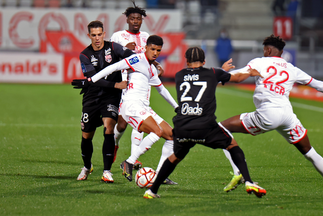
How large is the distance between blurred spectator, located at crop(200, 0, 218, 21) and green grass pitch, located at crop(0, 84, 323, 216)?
1625cm

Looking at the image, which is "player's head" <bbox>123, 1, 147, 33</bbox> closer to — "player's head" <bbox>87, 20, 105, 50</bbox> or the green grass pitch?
"player's head" <bbox>87, 20, 105, 50</bbox>

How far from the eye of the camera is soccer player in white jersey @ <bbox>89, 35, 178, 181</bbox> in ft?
17.5

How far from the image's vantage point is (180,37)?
22469 millimetres

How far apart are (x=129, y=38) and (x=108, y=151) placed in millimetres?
2038

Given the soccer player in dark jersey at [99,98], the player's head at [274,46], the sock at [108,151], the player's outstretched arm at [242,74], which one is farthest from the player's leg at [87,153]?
the player's head at [274,46]

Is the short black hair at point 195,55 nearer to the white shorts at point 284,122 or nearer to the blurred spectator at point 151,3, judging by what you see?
the white shorts at point 284,122

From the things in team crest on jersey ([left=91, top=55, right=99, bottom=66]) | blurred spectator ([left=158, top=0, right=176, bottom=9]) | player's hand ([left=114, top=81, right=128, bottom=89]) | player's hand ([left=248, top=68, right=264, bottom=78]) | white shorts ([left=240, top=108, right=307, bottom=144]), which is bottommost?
white shorts ([left=240, top=108, right=307, bottom=144])

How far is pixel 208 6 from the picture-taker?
26.3 meters

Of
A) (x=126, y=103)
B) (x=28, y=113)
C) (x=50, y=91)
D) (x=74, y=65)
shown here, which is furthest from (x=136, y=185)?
(x=74, y=65)

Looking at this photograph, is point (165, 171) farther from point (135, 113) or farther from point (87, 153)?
point (87, 153)

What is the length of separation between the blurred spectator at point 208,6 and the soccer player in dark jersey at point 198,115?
71.0ft

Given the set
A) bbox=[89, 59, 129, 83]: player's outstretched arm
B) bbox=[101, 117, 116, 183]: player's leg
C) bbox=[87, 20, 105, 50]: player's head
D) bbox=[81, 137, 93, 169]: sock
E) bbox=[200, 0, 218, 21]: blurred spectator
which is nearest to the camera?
bbox=[89, 59, 129, 83]: player's outstretched arm

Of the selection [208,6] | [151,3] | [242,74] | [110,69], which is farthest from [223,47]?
[242,74]

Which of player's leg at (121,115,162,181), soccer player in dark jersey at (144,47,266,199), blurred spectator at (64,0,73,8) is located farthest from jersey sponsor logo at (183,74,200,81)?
blurred spectator at (64,0,73,8)
